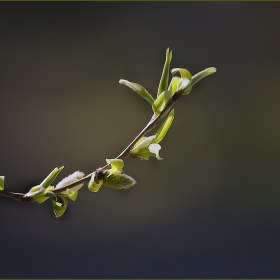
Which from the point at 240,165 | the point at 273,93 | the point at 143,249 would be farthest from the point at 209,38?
the point at 143,249

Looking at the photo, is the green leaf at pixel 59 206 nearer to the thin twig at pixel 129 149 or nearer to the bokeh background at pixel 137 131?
the thin twig at pixel 129 149

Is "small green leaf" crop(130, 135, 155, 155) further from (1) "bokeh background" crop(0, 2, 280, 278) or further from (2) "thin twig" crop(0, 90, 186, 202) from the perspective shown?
(1) "bokeh background" crop(0, 2, 280, 278)

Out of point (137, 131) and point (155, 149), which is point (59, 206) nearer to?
point (155, 149)

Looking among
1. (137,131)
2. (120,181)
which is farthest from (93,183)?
(137,131)

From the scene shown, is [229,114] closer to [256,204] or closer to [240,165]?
[240,165]

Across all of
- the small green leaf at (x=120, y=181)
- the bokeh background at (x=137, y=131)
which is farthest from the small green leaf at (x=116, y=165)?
the bokeh background at (x=137, y=131)
